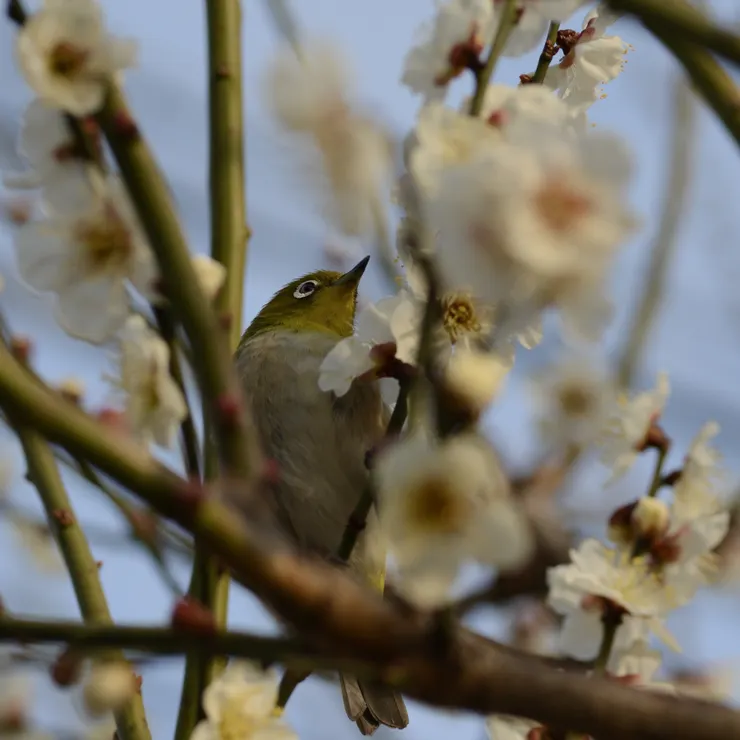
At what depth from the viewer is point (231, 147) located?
2.47m

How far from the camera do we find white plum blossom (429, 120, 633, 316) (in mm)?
1184

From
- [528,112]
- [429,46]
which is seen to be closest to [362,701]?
[429,46]

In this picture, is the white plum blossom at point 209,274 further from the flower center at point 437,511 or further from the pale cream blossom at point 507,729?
the pale cream blossom at point 507,729

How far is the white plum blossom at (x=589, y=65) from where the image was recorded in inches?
79.1

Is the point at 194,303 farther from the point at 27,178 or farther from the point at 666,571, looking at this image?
the point at 666,571

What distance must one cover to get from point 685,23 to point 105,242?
2.83 feet

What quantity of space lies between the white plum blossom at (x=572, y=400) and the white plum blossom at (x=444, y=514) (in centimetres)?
114

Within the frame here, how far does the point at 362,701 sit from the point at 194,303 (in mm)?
2925

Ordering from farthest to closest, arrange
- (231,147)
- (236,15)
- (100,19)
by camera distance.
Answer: (236,15) → (231,147) → (100,19)

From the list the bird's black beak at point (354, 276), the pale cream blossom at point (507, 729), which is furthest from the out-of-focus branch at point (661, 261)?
the pale cream blossom at point (507, 729)

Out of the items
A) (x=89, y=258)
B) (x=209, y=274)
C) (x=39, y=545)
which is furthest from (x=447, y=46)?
(x=39, y=545)

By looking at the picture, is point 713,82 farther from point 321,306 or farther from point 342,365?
point 321,306

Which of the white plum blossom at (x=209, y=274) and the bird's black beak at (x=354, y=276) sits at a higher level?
the bird's black beak at (x=354, y=276)

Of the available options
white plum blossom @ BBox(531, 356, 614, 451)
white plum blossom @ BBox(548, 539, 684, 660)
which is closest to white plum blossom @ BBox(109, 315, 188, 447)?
white plum blossom @ BBox(548, 539, 684, 660)
